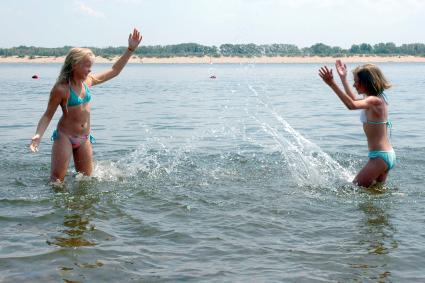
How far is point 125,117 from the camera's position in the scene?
20062 mm

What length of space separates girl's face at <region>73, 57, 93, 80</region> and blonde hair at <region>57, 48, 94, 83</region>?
1.5 inches

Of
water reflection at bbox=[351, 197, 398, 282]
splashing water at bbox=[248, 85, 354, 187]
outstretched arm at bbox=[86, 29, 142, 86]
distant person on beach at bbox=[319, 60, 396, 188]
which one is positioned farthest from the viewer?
splashing water at bbox=[248, 85, 354, 187]

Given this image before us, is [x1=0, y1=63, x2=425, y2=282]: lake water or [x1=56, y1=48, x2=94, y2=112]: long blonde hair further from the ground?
[x1=56, y1=48, x2=94, y2=112]: long blonde hair

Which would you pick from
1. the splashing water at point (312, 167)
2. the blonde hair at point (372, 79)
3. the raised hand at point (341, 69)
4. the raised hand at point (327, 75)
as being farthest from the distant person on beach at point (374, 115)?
the splashing water at point (312, 167)

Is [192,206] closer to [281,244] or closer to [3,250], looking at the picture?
[281,244]

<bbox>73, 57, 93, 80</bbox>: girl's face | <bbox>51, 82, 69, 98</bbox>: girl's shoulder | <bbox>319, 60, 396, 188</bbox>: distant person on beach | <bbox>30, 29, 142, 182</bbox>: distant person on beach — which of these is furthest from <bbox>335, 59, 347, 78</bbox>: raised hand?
<bbox>51, 82, 69, 98</bbox>: girl's shoulder

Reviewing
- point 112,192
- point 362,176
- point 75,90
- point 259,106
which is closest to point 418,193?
point 362,176

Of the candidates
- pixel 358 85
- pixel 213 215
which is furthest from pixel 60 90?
pixel 358 85

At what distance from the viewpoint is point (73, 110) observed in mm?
7980

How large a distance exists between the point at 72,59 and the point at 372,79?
154 inches

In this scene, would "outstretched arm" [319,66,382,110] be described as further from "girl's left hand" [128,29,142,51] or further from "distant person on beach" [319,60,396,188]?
"girl's left hand" [128,29,142,51]

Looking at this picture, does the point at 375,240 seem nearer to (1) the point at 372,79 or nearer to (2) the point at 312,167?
(1) the point at 372,79

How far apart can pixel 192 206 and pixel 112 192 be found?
1.35 metres

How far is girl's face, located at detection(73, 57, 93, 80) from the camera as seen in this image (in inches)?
304
